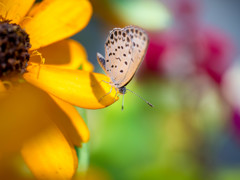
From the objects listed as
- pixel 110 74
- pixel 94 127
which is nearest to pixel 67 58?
pixel 110 74

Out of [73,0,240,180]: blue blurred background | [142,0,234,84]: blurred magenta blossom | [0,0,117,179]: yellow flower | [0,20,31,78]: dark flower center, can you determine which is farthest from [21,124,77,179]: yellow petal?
[142,0,234,84]: blurred magenta blossom

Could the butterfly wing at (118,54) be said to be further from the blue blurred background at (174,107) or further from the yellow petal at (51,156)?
the blue blurred background at (174,107)

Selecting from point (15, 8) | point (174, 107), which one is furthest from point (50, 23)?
point (174, 107)

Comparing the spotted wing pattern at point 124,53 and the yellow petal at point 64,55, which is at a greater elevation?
the spotted wing pattern at point 124,53

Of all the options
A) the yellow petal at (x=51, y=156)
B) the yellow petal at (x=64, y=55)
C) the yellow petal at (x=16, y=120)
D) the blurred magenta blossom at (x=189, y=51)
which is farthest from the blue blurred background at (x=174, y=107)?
the yellow petal at (x=16, y=120)

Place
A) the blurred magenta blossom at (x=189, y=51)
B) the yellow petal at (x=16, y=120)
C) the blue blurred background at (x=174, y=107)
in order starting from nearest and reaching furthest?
the yellow petal at (x=16, y=120), the blue blurred background at (x=174, y=107), the blurred magenta blossom at (x=189, y=51)
